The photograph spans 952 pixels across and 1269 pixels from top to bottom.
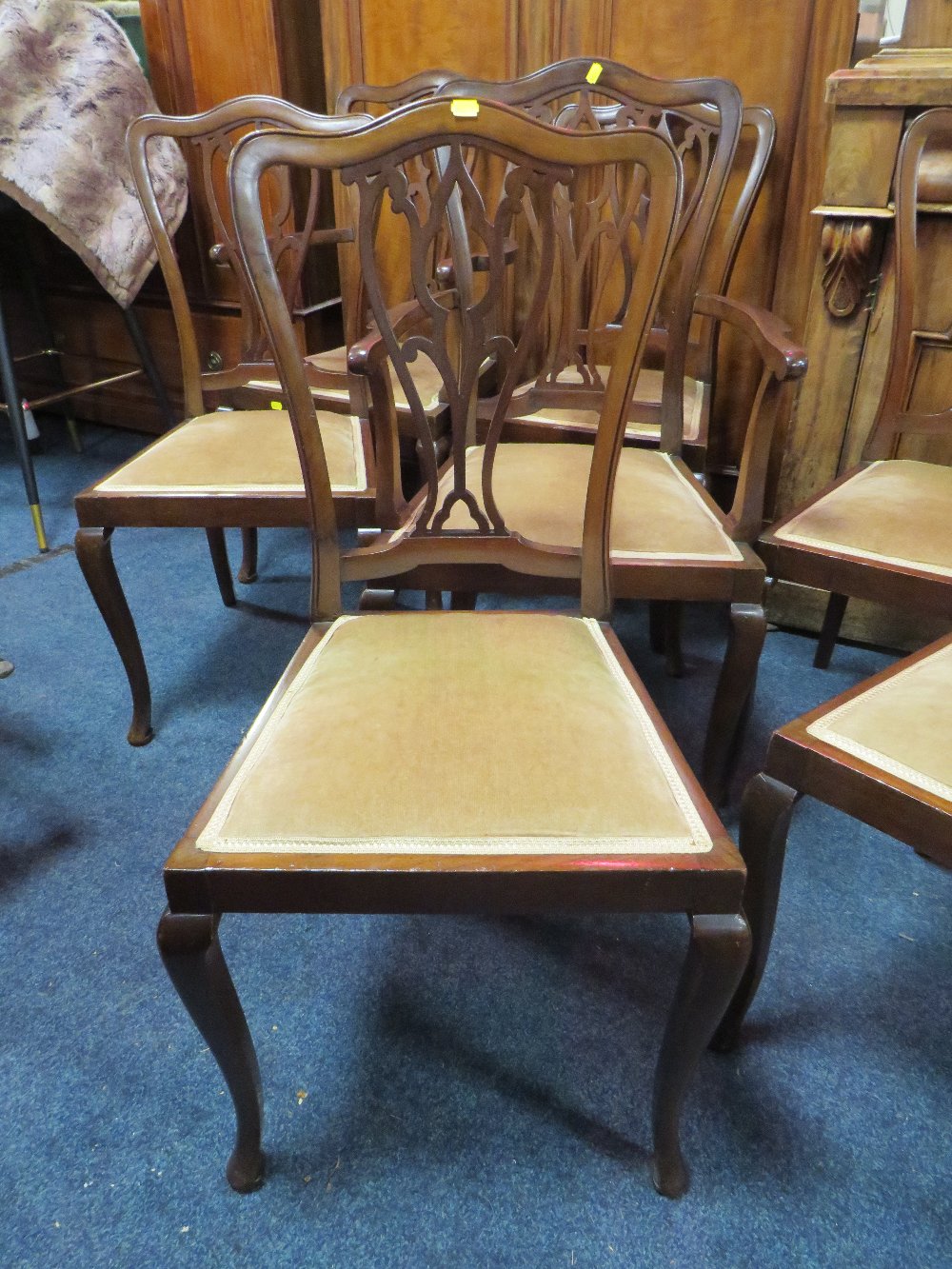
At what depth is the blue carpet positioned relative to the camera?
88 centimetres

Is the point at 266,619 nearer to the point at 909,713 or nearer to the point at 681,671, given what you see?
the point at 681,671

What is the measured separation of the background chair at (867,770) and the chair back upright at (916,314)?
2.16 feet

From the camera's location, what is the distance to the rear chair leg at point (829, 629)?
165cm

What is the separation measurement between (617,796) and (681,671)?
1046 mm

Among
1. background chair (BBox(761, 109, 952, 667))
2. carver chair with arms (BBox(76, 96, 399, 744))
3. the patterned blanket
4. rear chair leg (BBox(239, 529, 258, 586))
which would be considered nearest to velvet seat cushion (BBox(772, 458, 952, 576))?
background chair (BBox(761, 109, 952, 667))

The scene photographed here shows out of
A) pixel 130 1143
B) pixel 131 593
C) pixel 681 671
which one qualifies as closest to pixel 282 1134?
pixel 130 1143

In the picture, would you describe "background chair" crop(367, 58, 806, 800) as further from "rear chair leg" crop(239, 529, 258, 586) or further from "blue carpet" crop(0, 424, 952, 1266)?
"rear chair leg" crop(239, 529, 258, 586)

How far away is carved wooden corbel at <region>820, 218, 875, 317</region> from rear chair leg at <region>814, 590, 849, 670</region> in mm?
529

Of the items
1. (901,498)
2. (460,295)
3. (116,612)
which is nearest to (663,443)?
(901,498)

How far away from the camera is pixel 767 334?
123cm

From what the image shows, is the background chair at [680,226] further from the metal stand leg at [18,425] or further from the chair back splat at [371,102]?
the metal stand leg at [18,425]

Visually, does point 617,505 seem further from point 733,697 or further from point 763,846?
point 763,846

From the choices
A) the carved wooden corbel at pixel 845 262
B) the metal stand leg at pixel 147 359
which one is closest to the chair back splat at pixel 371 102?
the carved wooden corbel at pixel 845 262

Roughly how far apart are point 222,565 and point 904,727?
5.06ft
